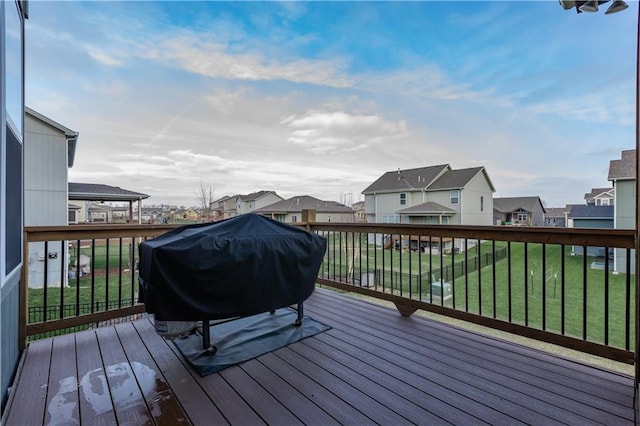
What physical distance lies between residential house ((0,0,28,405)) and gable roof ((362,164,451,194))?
16.1 m

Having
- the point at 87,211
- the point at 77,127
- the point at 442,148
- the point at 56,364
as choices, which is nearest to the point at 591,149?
the point at 442,148

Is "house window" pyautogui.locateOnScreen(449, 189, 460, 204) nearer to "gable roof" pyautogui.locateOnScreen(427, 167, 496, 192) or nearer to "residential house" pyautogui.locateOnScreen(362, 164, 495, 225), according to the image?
"residential house" pyautogui.locateOnScreen(362, 164, 495, 225)

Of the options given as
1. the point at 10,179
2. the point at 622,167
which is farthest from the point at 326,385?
the point at 622,167

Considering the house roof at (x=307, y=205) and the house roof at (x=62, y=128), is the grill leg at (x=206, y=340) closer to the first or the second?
the house roof at (x=62, y=128)

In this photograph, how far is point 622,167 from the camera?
28.1ft

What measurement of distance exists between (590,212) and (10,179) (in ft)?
52.2

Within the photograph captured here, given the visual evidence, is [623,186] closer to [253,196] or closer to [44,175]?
[44,175]

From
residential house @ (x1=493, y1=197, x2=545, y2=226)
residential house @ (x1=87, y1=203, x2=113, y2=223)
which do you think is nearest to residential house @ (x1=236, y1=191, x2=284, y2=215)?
residential house @ (x1=87, y1=203, x2=113, y2=223)

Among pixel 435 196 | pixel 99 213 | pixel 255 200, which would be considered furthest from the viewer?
pixel 255 200

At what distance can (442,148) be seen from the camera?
38.8 feet

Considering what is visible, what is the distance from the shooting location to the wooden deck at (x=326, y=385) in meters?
1.49

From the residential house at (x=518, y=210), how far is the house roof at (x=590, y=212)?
7686 mm

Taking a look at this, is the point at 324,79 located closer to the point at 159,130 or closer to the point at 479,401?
the point at 159,130

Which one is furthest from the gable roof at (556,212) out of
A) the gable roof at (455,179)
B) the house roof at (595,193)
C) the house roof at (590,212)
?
the gable roof at (455,179)
